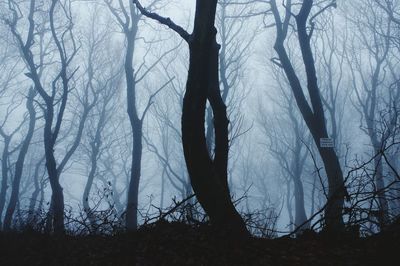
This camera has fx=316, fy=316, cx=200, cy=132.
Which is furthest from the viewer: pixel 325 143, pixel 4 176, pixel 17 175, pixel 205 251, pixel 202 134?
pixel 4 176

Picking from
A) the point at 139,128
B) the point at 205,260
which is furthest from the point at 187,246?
the point at 139,128

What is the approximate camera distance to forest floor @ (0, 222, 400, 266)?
2.02 m

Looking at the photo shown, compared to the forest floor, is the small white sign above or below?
above

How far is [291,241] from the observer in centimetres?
252

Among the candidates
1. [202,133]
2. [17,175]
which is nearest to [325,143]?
[202,133]

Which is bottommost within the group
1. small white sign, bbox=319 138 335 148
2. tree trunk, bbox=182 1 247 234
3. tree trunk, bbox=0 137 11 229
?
tree trunk, bbox=182 1 247 234

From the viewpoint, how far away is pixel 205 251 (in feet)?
7.04

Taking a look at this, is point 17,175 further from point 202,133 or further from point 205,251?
point 205,251

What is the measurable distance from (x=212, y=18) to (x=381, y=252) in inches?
81.7

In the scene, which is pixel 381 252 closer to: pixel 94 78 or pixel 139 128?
pixel 139 128

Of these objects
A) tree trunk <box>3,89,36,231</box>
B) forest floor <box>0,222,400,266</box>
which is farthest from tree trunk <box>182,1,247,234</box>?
tree trunk <box>3,89,36,231</box>

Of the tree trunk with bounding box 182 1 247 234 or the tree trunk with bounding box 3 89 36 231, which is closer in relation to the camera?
the tree trunk with bounding box 182 1 247 234

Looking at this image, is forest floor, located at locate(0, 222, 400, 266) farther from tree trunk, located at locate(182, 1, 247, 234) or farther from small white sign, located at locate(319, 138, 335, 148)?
small white sign, located at locate(319, 138, 335, 148)

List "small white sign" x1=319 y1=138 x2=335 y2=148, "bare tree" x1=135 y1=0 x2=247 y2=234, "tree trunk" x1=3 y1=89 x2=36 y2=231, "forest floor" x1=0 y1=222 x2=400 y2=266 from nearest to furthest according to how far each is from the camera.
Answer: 1. "forest floor" x1=0 y1=222 x2=400 y2=266
2. "bare tree" x1=135 y1=0 x2=247 y2=234
3. "small white sign" x1=319 y1=138 x2=335 y2=148
4. "tree trunk" x1=3 y1=89 x2=36 y2=231
